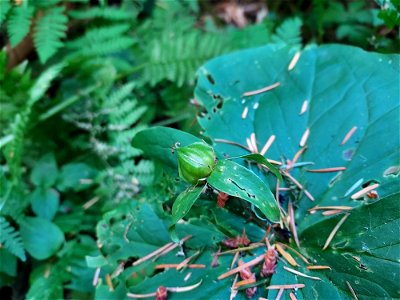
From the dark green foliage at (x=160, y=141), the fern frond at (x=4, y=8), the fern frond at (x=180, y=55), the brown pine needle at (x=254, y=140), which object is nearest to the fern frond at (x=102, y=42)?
the dark green foliage at (x=160, y=141)

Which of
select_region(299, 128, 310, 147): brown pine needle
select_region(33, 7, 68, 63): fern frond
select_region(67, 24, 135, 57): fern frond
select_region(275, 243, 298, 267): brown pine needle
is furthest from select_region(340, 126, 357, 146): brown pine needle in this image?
select_region(33, 7, 68, 63): fern frond

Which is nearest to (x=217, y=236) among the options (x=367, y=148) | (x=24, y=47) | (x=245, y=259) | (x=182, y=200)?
(x=245, y=259)

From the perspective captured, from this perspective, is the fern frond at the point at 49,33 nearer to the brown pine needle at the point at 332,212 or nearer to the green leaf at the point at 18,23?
the green leaf at the point at 18,23

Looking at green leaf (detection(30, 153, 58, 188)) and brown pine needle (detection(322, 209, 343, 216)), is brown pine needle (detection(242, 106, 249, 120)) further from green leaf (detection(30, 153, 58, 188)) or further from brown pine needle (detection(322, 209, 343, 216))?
green leaf (detection(30, 153, 58, 188))

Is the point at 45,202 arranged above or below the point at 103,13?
below

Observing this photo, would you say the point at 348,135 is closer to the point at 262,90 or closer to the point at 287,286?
the point at 262,90

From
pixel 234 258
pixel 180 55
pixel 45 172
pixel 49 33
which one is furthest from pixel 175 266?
pixel 49 33

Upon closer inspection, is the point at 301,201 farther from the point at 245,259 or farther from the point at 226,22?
the point at 226,22
